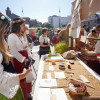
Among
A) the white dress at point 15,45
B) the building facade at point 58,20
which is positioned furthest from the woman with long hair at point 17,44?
the building facade at point 58,20

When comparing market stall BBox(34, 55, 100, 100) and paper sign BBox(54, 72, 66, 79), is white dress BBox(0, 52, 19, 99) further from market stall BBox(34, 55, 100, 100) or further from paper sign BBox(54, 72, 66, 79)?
paper sign BBox(54, 72, 66, 79)

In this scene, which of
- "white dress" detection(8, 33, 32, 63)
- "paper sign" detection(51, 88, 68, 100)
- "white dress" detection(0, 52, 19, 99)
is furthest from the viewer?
"white dress" detection(8, 33, 32, 63)

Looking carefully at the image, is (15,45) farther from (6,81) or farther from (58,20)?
(58,20)

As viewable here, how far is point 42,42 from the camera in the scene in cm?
428

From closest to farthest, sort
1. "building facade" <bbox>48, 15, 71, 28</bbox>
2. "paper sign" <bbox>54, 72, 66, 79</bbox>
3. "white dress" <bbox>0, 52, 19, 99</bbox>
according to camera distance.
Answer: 1. "white dress" <bbox>0, 52, 19, 99</bbox>
2. "paper sign" <bbox>54, 72, 66, 79</bbox>
3. "building facade" <bbox>48, 15, 71, 28</bbox>

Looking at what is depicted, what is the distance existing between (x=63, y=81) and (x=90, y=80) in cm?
40

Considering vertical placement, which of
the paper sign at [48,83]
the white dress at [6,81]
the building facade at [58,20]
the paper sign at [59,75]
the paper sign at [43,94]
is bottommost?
the paper sign at [43,94]

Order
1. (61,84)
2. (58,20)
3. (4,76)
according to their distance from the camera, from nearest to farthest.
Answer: (4,76)
(61,84)
(58,20)

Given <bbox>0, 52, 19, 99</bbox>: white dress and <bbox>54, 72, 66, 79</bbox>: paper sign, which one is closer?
<bbox>0, 52, 19, 99</bbox>: white dress

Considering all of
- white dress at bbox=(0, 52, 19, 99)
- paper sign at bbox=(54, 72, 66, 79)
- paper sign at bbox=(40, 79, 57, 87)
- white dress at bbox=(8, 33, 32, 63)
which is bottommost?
paper sign at bbox=(40, 79, 57, 87)

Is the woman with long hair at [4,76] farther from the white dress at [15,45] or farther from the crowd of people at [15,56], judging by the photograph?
the white dress at [15,45]

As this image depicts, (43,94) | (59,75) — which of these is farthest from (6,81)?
(59,75)

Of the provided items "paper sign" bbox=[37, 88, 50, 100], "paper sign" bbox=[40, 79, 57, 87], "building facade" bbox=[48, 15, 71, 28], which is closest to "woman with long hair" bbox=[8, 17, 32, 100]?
"paper sign" bbox=[40, 79, 57, 87]

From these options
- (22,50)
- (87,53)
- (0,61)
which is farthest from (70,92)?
(87,53)
